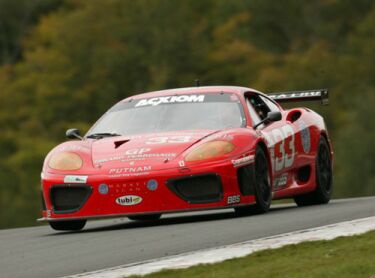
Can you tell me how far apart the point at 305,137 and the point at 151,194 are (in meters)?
3.02

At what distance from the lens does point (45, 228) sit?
1395 centimetres

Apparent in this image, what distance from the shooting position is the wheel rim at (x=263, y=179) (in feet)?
41.1

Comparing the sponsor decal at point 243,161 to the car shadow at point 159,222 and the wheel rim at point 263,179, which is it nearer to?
the wheel rim at point 263,179

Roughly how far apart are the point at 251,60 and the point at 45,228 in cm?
5438

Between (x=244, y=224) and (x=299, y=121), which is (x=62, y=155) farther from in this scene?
(x=299, y=121)

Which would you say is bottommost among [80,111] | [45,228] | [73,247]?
[80,111]

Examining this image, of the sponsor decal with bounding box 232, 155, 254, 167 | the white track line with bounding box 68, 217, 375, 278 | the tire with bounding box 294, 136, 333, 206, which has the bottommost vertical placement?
the tire with bounding box 294, 136, 333, 206

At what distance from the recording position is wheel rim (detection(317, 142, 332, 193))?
14776 mm

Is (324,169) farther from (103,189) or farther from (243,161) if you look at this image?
(103,189)

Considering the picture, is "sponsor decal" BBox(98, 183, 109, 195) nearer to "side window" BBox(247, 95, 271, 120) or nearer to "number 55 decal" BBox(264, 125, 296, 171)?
"number 55 decal" BBox(264, 125, 296, 171)

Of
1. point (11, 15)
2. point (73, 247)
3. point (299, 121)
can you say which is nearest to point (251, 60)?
point (11, 15)

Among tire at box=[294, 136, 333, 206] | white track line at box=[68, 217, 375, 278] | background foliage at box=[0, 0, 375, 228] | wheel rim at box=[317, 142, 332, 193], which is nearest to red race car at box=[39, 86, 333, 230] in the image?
tire at box=[294, 136, 333, 206]

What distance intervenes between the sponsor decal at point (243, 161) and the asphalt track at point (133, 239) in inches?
18.6

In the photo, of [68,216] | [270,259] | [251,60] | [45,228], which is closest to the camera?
[270,259]
